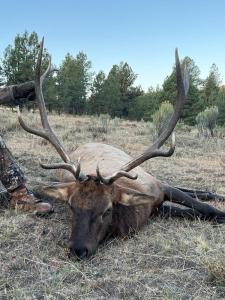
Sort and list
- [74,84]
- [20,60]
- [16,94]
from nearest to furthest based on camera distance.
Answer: [16,94] → [20,60] → [74,84]

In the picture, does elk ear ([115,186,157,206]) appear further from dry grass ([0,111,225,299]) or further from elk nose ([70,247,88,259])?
elk nose ([70,247,88,259])

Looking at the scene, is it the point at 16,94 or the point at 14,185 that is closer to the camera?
the point at 14,185

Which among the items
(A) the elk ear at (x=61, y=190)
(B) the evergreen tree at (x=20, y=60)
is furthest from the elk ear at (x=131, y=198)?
(B) the evergreen tree at (x=20, y=60)

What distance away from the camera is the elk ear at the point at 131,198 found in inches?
155

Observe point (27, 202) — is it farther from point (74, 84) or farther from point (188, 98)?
point (74, 84)

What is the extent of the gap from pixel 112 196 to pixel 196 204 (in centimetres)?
116

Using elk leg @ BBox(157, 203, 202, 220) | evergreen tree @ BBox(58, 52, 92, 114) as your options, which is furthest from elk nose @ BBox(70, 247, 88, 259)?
evergreen tree @ BBox(58, 52, 92, 114)

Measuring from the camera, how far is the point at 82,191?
3785 mm

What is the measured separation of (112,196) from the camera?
393 centimetres

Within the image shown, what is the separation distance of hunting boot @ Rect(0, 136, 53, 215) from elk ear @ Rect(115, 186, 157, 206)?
87cm

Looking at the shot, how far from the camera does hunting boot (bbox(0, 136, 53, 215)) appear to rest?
15.0 feet

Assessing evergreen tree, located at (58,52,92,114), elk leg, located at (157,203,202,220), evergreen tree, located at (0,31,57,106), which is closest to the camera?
elk leg, located at (157,203,202,220)

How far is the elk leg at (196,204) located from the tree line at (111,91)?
27.7 m

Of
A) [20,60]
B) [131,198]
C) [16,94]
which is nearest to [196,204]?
[131,198]
